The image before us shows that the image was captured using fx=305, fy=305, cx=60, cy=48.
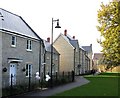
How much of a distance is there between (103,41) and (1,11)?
11.8m

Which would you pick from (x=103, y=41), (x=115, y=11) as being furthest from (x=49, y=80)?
(x=115, y=11)

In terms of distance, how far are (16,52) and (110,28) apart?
1062 cm

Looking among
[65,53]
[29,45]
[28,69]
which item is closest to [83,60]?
[65,53]

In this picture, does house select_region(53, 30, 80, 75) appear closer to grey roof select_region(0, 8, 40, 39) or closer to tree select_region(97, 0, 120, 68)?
grey roof select_region(0, 8, 40, 39)

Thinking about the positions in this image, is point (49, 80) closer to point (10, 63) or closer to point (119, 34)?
point (10, 63)

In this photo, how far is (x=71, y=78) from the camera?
43.7m

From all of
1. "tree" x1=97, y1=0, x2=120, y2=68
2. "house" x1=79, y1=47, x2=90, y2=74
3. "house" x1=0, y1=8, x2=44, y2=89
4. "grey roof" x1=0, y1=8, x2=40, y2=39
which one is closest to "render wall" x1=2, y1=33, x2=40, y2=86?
"house" x1=0, y1=8, x2=44, y2=89

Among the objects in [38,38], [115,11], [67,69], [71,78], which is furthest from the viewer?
[67,69]

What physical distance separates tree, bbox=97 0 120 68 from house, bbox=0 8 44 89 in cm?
842

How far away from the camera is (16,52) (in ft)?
106

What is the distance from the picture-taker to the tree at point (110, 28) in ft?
107

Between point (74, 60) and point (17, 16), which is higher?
point (17, 16)

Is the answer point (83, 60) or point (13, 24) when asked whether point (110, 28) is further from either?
point (83, 60)

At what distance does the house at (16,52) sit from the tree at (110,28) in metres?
8.42
